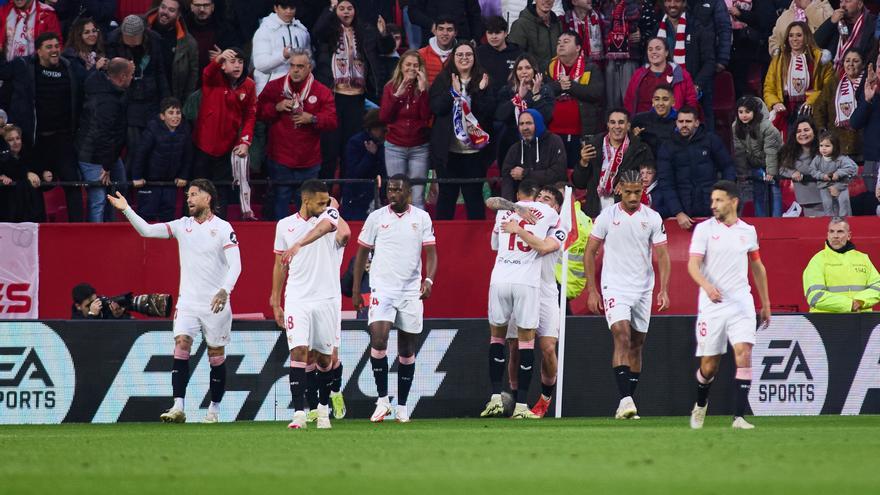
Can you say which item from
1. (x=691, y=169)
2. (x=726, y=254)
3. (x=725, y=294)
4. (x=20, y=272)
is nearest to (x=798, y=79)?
(x=691, y=169)

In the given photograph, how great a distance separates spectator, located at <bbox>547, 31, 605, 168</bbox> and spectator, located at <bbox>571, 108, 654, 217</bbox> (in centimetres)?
83

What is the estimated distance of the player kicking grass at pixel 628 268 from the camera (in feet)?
49.2

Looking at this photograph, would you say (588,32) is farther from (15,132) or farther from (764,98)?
(15,132)

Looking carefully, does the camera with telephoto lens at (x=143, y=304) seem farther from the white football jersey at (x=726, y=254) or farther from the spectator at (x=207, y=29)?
the white football jersey at (x=726, y=254)

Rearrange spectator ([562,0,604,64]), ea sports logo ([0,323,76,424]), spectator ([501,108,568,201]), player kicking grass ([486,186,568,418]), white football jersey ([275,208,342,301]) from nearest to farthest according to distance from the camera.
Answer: white football jersey ([275,208,342,301])
player kicking grass ([486,186,568,418])
ea sports logo ([0,323,76,424])
spectator ([501,108,568,201])
spectator ([562,0,604,64])

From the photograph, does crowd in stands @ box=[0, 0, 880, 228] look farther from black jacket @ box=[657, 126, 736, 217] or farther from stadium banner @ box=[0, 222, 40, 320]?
stadium banner @ box=[0, 222, 40, 320]

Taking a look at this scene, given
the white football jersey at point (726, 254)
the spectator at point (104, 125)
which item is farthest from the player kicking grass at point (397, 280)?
the spectator at point (104, 125)

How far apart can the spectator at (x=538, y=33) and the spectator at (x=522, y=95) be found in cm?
118

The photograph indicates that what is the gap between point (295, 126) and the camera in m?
18.1

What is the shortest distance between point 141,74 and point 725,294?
8.63 m

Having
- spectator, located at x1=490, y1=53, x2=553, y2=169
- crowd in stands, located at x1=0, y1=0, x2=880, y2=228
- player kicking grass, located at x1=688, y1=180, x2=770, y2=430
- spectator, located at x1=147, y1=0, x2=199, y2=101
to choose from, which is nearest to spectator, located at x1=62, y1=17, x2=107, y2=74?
crowd in stands, located at x1=0, y1=0, x2=880, y2=228

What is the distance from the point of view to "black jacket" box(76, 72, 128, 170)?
18.0 m

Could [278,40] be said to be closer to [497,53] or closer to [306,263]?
[497,53]

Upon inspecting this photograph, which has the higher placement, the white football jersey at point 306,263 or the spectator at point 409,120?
the spectator at point 409,120
